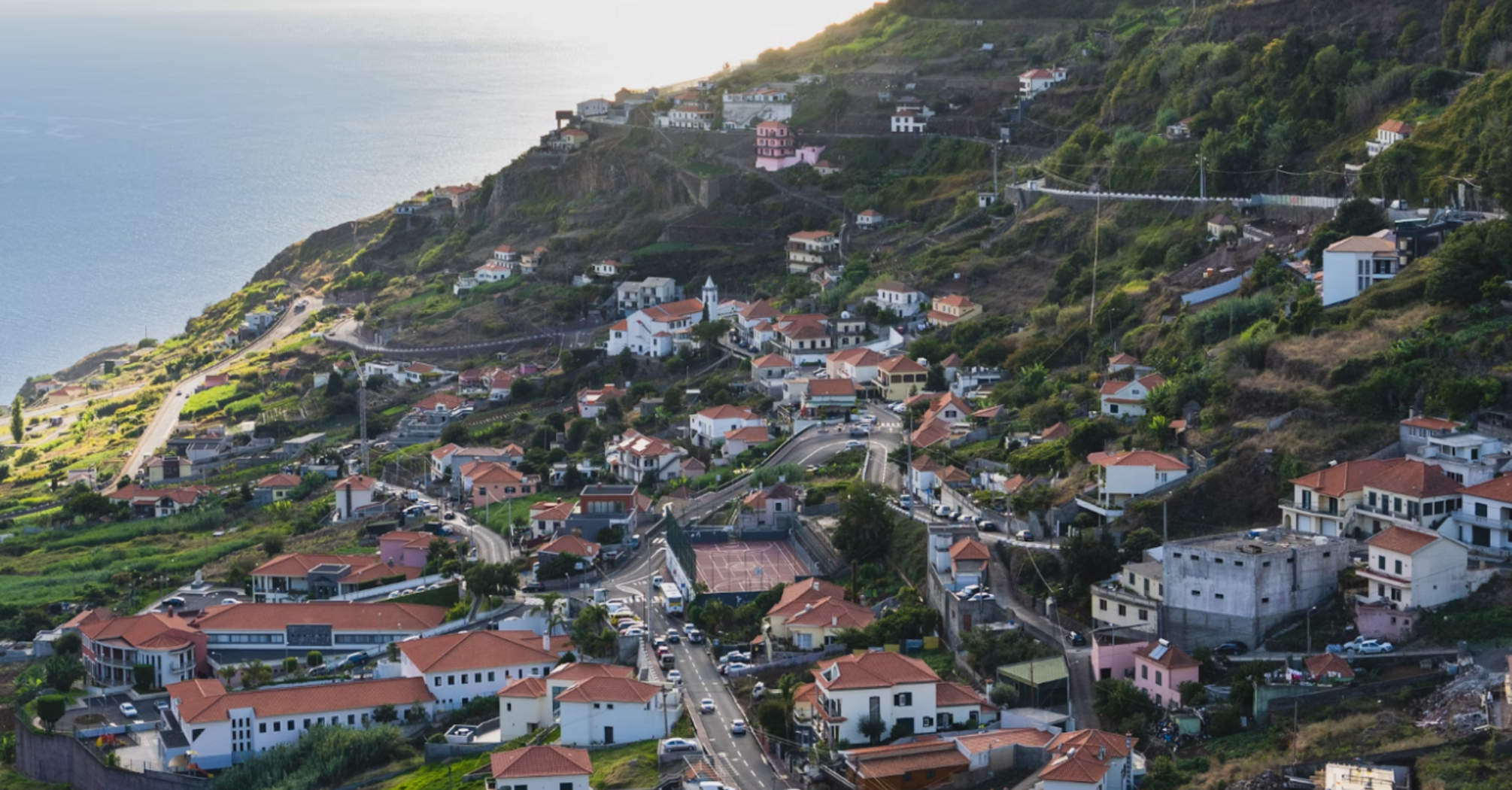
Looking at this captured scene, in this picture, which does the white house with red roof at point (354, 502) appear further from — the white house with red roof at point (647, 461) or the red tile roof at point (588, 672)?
the red tile roof at point (588, 672)

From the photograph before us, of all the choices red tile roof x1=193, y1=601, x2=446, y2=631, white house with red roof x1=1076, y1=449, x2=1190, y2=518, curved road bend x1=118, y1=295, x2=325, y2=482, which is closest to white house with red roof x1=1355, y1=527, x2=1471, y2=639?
white house with red roof x1=1076, y1=449, x2=1190, y2=518

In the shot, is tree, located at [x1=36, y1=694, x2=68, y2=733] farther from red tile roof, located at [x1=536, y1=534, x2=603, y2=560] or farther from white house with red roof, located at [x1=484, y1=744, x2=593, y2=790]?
white house with red roof, located at [x1=484, y1=744, x2=593, y2=790]

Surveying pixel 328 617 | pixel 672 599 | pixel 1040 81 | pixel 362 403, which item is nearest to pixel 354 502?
pixel 362 403

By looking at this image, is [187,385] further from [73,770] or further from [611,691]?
[611,691]

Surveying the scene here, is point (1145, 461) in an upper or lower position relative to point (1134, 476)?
upper

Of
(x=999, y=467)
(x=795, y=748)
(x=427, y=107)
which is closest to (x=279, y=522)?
(x=999, y=467)

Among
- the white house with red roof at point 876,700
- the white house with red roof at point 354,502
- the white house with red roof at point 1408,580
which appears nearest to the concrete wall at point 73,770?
the white house with red roof at point 876,700
